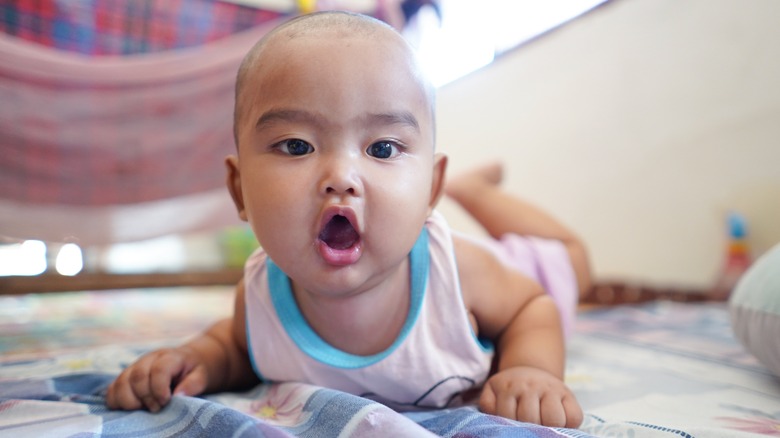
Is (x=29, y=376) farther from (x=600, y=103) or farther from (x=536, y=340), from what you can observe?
(x=600, y=103)

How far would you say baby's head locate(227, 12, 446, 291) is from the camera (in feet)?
1.52

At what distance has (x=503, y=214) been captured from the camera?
3.59ft

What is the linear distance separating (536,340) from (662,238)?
1.10 m

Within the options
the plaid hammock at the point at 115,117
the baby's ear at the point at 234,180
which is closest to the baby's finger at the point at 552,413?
the baby's ear at the point at 234,180

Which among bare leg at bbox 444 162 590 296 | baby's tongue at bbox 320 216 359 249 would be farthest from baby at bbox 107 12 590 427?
bare leg at bbox 444 162 590 296

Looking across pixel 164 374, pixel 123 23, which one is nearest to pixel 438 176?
pixel 164 374

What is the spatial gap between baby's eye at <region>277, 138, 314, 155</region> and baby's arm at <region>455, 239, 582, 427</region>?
248 millimetres

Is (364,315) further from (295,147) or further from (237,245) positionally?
(237,245)

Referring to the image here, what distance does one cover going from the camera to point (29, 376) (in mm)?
685

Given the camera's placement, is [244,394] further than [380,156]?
Yes

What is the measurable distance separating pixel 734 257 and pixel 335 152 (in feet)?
4.13

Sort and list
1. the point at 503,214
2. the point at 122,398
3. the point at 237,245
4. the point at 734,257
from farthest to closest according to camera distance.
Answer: the point at 237,245 < the point at 734,257 < the point at 503,214 < the point at 122,398

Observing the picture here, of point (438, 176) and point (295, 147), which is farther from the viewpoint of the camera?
point (438, 176)


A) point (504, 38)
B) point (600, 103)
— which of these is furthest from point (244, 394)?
point (504, 38)
